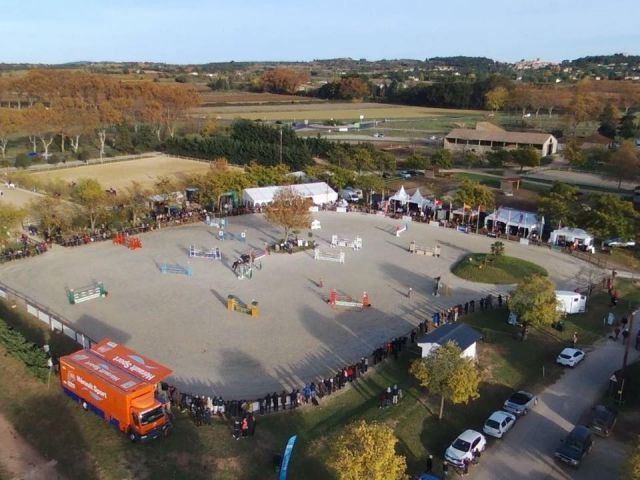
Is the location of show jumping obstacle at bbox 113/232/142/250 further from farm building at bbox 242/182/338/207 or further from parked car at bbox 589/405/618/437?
parked car at bbox 589/405/618/437

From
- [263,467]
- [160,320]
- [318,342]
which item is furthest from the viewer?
[160,320]

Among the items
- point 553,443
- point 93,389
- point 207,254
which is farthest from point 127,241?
point 553,443

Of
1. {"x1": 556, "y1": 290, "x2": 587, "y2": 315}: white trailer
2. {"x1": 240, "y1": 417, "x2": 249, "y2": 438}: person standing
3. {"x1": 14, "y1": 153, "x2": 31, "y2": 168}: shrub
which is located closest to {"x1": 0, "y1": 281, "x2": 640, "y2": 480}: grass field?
{"x1": 240, "y1": 417, "x2": 249, "y2": 438}: person standing

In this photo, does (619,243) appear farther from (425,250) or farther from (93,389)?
(93,389)

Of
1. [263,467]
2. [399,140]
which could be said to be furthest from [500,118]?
[263,467]

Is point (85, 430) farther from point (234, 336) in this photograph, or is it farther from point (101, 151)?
point (101, 151)

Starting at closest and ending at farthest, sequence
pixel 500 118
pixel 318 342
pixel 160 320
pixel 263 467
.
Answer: pixel 263 467, pixel 318 342, pixel 160 320, pixel 500 118

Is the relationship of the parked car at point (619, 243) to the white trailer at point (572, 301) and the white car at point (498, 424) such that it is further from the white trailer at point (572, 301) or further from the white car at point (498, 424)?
the white car at point (498, 424)
